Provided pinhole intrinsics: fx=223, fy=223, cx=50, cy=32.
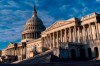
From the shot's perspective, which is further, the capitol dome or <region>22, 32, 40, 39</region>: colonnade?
the capitol dome

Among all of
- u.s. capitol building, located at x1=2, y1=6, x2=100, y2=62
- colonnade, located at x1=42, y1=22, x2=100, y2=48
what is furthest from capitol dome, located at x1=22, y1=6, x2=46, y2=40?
colonnade, located at x1=42, y1=22, x2=100, y2=48

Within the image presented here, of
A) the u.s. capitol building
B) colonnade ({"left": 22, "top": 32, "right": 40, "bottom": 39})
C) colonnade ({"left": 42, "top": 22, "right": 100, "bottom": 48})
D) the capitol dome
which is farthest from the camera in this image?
the capitol dome

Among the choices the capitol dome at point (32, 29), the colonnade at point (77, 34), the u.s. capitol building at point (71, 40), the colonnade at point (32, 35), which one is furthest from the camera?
the capitol dome at point (32, 29)

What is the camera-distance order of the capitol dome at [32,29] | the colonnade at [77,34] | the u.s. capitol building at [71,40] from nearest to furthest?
the u.s. capitol building at [71,40] → the colonnade at [77,34] → the capitol dome at [32,29]

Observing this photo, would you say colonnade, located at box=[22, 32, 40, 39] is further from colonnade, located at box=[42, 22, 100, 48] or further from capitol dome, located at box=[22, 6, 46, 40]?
colonnade, located at box=[42, 22, 100, 48]

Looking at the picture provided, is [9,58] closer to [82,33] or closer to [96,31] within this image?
[82,33]

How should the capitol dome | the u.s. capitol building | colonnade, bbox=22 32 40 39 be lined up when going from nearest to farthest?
the u.s. capitol building → colonnade, bbox=22 32 40 39 → the capitol dome

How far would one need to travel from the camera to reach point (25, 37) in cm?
15400

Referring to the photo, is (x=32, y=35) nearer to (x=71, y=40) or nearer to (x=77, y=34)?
(x=71, y=40)

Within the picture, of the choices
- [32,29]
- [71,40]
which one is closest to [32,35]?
[32,29]

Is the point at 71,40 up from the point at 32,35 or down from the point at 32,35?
down

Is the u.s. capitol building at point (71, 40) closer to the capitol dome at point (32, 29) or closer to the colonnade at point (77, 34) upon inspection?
the colonnade at point (77, 34)

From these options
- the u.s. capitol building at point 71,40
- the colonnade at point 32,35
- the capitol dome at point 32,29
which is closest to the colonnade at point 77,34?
the u.s. capitol building at point 71,40

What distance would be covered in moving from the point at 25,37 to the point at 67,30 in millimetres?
59779
